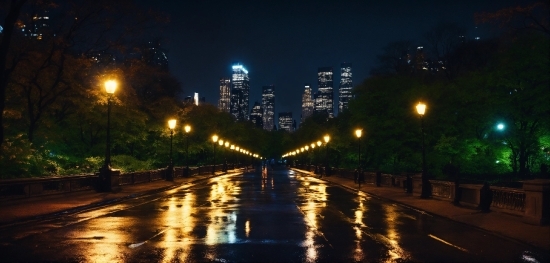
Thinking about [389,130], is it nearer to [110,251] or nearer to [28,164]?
[28,164]

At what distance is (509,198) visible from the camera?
20156 mm

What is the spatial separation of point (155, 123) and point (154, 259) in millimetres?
50640

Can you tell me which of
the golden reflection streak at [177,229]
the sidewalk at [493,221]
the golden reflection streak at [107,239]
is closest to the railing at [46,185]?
the golden reflection streak at [177,229]

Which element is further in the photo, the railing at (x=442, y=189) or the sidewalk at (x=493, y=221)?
the railing at (x=442, y=189)

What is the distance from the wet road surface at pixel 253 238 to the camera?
11.6 metres

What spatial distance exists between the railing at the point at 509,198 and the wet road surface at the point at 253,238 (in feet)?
8.43

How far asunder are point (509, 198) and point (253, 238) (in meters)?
11.0

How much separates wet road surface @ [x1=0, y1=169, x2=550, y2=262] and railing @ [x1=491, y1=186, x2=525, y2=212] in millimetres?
2570

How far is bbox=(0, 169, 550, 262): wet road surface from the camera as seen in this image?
11562mm

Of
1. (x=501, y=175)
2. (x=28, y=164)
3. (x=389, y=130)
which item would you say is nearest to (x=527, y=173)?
(x=501, y=175)

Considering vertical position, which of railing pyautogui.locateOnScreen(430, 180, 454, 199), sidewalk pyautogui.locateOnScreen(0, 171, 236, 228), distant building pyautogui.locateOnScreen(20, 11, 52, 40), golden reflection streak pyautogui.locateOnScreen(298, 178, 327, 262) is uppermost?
distant building pyautogui.locateOnScreen(20, 11, 52, 40)

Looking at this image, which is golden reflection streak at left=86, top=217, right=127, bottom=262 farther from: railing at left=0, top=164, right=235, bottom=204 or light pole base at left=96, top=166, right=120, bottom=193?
light pole base at left=96, top=166, right=120, bottom=193

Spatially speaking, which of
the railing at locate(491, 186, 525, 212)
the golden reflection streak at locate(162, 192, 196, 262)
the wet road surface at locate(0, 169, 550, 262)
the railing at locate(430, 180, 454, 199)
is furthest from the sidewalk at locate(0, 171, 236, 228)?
the railing at locate(491, 186, 525, 212)

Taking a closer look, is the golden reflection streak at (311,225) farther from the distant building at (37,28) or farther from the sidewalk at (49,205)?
the distant building at (37,28)
